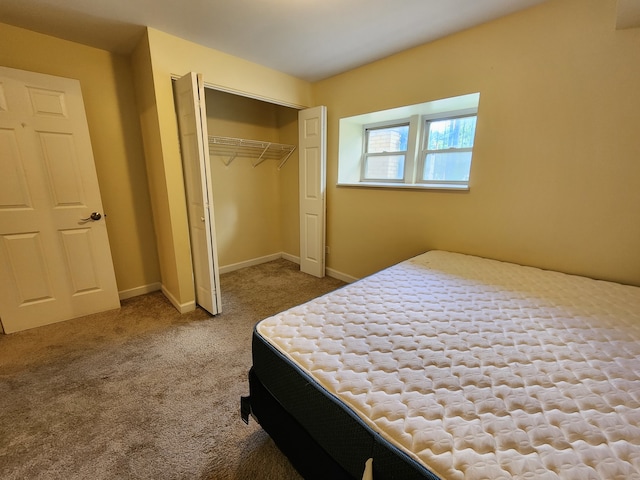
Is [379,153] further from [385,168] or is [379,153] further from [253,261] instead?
[253,261]

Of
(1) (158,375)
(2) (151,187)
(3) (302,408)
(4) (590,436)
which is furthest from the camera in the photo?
(2) (151,187)

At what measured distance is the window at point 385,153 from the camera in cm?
280

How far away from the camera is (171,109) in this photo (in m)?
2.12

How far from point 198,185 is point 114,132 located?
3.81 ft

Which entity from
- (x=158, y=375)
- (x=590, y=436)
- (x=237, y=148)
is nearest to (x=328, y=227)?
(x=237, y=148)

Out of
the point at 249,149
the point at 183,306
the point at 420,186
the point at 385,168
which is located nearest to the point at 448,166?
the point at 420,186

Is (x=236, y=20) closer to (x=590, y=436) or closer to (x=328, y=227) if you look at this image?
(x=328, y=227)

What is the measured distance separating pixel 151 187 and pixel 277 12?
1.98m

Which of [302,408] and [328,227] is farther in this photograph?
[328,227]

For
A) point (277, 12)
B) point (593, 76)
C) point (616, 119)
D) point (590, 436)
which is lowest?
point (590, 436)

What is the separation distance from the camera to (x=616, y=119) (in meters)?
1.50

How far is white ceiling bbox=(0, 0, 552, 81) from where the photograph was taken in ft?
5.50

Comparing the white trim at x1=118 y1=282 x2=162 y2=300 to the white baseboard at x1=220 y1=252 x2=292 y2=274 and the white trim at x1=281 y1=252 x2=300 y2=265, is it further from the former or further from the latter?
the white trim at x1=281 y1=252 x2=300 y2=265

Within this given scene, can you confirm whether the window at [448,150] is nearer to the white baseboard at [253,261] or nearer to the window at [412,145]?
the window at [412,145]
